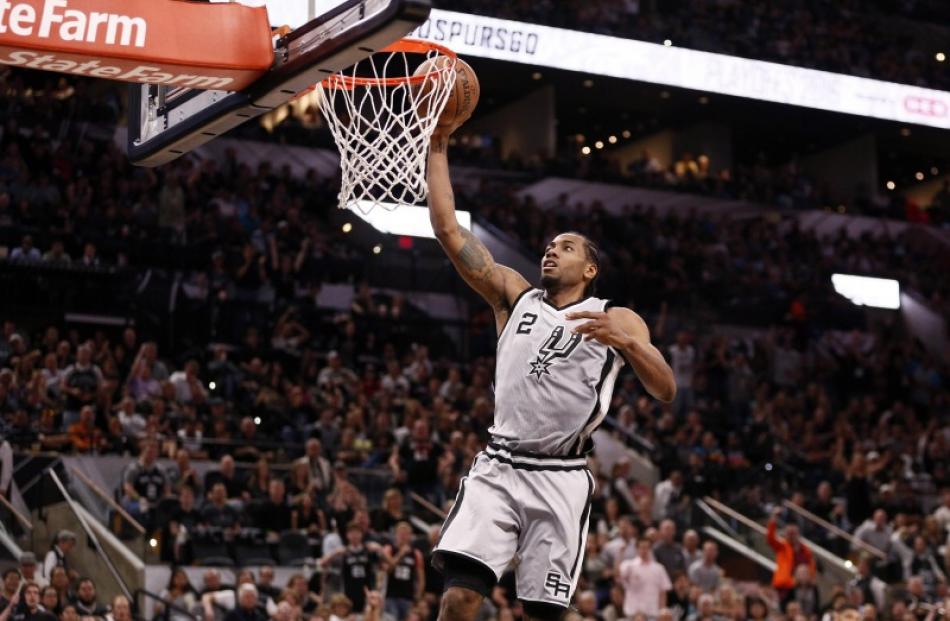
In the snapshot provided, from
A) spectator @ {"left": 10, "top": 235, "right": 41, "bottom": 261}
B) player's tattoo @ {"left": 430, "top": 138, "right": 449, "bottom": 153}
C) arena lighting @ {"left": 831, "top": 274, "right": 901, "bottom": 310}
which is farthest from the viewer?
arena lighting @ {"left": 831, "top": 274, "right": 901, "bottom": 310}

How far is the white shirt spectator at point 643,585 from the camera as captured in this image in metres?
15.1

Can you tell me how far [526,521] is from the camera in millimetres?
6016

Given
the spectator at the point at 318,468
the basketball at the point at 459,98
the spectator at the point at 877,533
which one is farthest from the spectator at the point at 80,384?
the basketball at the point at 459,98

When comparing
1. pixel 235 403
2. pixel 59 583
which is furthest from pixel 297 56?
pixel 235 403

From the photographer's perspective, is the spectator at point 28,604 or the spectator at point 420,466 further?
the spectator at point 420,466

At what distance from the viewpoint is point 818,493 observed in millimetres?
19625

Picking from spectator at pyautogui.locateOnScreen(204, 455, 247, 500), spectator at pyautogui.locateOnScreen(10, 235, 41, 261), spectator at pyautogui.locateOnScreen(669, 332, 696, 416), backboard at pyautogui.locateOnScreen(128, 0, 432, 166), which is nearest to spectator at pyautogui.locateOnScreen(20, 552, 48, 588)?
spectator at pyautogui.locateOnScreen(204, 455, 247, 500)

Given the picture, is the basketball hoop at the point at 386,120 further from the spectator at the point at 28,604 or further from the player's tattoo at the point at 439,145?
the spectator at the point at 28,604

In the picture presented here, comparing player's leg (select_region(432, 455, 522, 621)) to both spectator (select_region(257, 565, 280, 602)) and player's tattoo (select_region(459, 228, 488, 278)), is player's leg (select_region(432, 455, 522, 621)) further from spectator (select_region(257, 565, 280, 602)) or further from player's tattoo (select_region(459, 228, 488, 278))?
spectator (select_region(257, 565, 280, 602))

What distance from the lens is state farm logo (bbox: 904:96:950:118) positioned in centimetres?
2592

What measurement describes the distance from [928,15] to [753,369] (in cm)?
1407

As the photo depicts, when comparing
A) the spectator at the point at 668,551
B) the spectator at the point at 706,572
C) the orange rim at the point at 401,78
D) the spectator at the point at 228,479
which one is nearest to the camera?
the orange rim at the point at 401,78

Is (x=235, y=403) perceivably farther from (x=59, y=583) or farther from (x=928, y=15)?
(x=928, y=15)

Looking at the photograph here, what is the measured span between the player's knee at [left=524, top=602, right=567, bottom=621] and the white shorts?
2 cm
